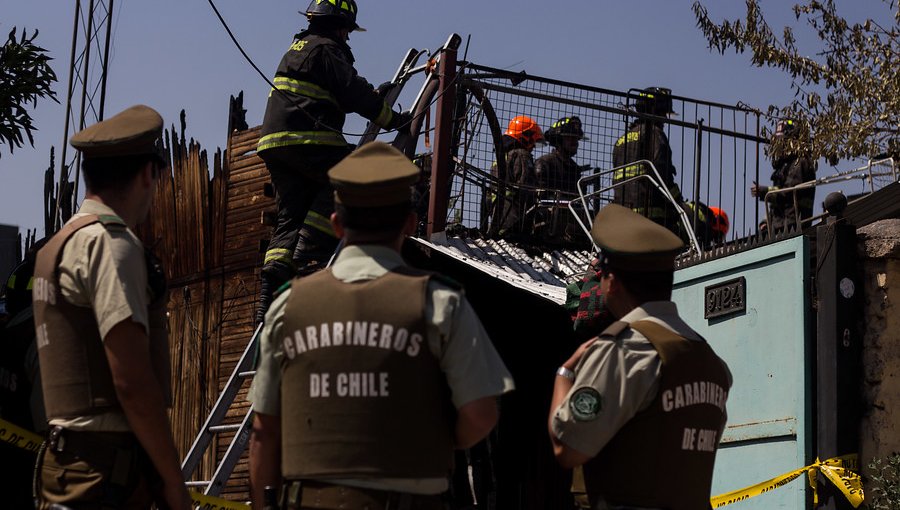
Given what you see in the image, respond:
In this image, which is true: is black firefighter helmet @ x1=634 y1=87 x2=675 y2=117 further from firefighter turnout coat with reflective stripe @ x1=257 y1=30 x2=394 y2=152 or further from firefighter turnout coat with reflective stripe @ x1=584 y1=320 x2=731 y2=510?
firefighter turnout coat with reflective stripe @ x1=584 y1=320 x2=731 y2=510

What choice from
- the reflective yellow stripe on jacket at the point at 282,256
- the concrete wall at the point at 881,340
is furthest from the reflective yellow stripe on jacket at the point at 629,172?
the concrete wall at the point at 881,340

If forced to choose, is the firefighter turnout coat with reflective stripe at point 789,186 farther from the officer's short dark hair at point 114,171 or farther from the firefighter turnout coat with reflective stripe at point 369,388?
the firefighter turnout coat with reflective stripe at point 369,388

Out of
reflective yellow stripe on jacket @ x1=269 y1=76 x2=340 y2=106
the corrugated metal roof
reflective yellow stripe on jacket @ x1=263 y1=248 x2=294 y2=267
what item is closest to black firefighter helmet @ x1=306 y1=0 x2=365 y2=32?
reflective yellow stripe on jacket @ x1=269 y1=76 x2=340 y2=106

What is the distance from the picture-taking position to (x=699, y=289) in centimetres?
796

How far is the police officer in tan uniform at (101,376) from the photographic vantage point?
359 centimetres

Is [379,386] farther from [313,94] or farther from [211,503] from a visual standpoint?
[313,94]

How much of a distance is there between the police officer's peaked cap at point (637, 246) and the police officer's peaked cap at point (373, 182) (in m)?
0.82

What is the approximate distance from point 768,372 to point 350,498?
14.5 feet

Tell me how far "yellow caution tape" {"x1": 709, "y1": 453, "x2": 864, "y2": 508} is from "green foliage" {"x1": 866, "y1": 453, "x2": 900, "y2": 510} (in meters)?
0.07

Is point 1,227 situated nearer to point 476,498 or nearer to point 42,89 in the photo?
point 42,89

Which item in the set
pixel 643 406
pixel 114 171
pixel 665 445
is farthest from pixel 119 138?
pixel 665 445

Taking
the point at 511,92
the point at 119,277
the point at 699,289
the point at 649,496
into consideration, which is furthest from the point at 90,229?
the point at 511,92

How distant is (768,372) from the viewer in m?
7.23

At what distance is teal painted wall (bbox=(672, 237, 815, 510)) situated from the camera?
22.7 ft
